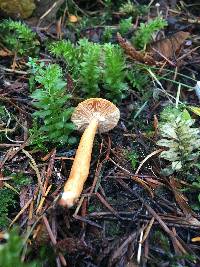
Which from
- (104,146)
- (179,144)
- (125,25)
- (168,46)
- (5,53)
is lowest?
(104,146)

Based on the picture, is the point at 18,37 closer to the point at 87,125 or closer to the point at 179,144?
the point at 87,125

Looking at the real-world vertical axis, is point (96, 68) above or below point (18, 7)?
below

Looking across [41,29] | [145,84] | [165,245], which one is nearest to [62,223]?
[165,245]

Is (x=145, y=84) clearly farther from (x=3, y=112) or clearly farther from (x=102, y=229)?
(x=102, y=229)

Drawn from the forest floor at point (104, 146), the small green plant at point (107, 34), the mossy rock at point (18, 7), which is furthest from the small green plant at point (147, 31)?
the mossy rock at point (18, 7)

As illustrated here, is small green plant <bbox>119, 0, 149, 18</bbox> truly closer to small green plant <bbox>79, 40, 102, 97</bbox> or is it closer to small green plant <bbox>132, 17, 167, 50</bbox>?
small green plant <bbox>132, 17, 167, 50</bbox>

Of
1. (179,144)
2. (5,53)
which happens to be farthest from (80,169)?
(5,53)

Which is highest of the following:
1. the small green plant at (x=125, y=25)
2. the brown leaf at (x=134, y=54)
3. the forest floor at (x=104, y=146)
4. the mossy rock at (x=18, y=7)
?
the mossy rock at (x=18, y=7)

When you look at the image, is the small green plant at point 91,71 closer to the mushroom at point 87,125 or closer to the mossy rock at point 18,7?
the mushroom at point 87,125
